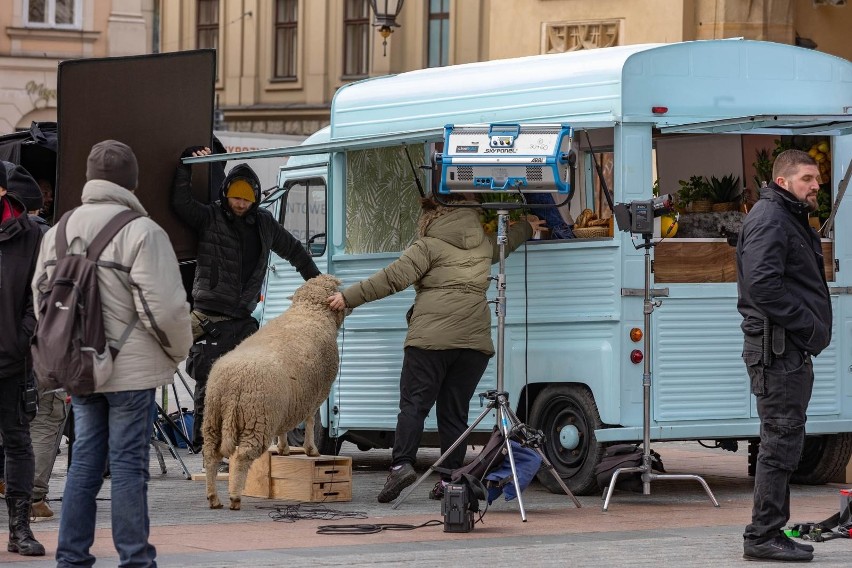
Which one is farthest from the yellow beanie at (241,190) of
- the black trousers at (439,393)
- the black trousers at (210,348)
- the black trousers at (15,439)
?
the black trousers at (15,439)

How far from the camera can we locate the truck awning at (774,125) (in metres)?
10.4

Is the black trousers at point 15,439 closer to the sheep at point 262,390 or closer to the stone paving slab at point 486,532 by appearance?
the stone paving slab at point 486,532

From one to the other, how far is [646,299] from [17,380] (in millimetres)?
4023

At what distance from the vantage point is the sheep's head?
1124cm

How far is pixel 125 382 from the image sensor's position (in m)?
7.35

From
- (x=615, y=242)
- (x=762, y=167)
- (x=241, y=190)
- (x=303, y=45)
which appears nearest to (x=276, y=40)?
(x=303, y=45)

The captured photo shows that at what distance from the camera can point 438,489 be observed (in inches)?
418

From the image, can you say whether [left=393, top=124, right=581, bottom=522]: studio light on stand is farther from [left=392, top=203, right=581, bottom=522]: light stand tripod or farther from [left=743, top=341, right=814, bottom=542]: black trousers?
[left=743, top=341, right=814, bottom=542]: black trousers

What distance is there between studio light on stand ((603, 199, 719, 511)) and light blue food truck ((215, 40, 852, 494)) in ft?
0.51

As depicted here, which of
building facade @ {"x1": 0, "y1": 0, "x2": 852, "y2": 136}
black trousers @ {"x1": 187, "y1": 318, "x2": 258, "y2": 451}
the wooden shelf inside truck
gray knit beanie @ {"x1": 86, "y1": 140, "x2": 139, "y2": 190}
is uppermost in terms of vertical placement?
building facade @ {"x1": 0, "y1": 0, "x2": 852, "y2": 136}

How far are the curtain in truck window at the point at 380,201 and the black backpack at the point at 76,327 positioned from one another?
17.9ft

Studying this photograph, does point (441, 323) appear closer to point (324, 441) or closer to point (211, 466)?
point (211, 466)

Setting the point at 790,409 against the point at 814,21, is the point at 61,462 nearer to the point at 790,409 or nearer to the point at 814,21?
the point at 790,409

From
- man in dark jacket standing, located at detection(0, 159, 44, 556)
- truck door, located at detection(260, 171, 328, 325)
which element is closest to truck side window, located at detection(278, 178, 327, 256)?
truck door, located at detection(260, 171, 328, 325)
